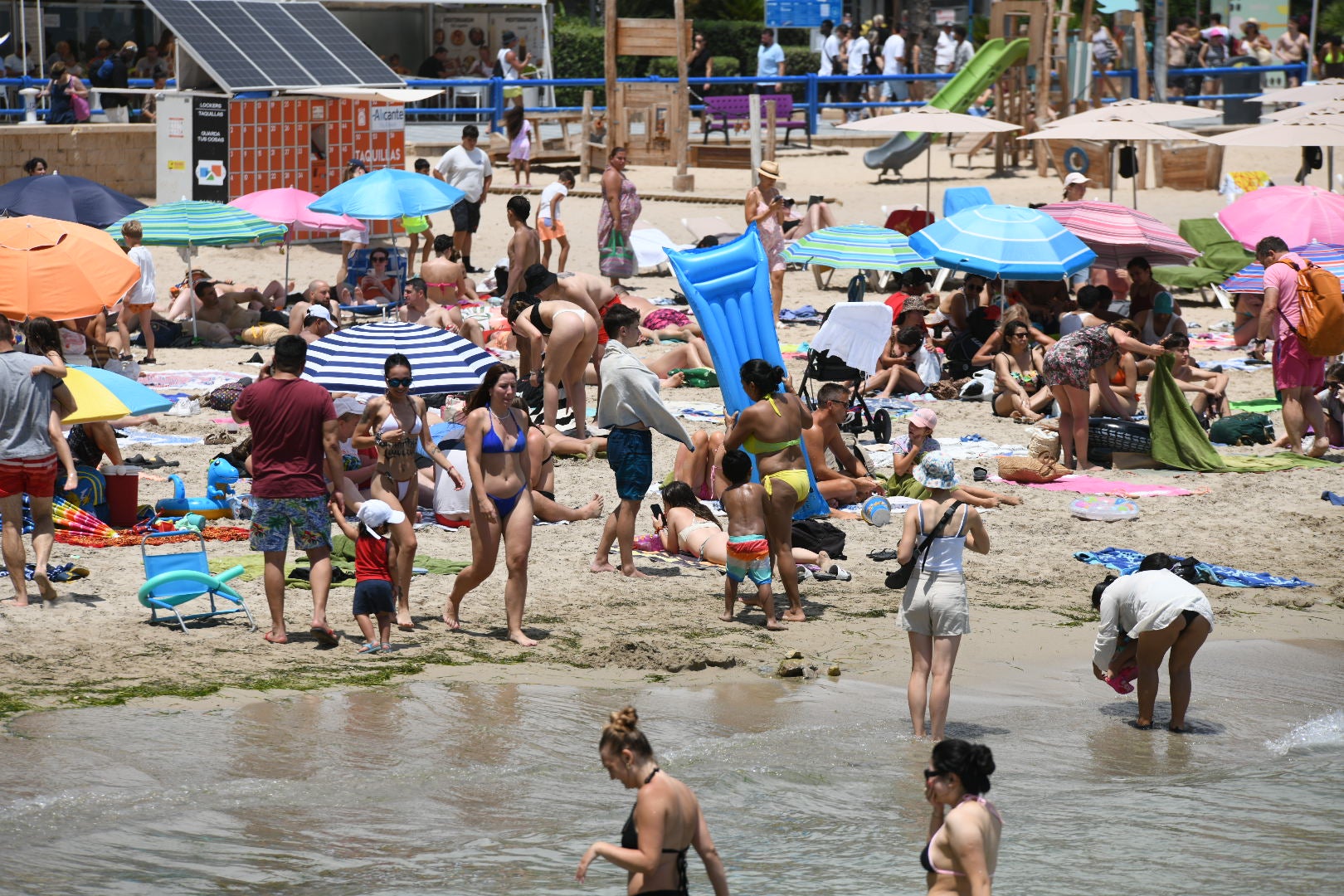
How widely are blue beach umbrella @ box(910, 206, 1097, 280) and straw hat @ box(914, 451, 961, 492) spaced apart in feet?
22.2

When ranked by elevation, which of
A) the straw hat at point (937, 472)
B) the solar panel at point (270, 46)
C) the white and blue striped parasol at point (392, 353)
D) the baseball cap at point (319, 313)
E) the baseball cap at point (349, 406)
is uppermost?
the solar panel at point (270, 46)

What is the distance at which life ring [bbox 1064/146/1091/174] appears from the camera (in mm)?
23516

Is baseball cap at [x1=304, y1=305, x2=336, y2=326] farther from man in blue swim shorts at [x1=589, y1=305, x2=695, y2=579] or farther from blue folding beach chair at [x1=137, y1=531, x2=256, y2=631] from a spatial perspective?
blue folding beach chair at [x1=137, y1=531, x2=256, y2=631]

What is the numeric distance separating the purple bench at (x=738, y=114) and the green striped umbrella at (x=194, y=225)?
511 inches

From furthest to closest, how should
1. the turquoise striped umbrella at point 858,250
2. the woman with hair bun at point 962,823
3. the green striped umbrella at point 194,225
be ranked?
→ the turquoise striped umbrella at point 858,250
the green striped umbrella at point 194,225
the woman with hair bun at point 962,823

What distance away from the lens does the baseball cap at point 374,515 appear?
7551 millimetres

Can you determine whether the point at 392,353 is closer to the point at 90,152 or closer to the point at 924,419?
the point at 924,419

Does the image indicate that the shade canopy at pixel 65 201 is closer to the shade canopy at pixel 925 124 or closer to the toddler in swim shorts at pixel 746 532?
the shade canopy at pixel 925 124

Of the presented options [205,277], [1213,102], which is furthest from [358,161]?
[1213,102]

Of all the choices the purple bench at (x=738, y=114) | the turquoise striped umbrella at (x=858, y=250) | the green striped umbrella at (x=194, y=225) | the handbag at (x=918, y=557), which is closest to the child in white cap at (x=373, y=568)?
the handbag at (x=918, y=557)

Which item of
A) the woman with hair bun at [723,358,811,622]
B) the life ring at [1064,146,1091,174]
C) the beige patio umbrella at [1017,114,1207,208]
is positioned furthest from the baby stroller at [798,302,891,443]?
the life ring at [1064,146,1091,174]

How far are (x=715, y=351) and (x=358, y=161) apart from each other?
29.2 feet

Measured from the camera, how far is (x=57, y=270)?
10.3 metres

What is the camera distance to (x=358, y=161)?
60.3 feet
